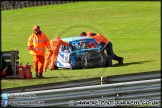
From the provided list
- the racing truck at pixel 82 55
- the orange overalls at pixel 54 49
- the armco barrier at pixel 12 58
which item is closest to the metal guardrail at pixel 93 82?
the armco barrier at pixel 12 58

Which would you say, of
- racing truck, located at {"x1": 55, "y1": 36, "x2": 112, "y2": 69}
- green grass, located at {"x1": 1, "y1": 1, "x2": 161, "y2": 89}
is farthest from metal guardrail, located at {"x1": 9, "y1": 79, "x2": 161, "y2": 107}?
racing truck, located at {"x1": 55, "y1": 36, "x2": 112, "y2": 69}

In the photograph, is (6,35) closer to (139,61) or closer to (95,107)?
(139,61)

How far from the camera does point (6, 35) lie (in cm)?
3319

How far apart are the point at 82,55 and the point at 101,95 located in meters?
8.24


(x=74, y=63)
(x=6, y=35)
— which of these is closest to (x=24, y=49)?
(x=6, y=35)

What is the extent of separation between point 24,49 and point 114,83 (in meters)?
15.8

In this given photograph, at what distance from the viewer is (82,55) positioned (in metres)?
20.0

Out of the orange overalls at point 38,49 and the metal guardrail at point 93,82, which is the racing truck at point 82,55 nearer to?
the orange overalls at point 38,49

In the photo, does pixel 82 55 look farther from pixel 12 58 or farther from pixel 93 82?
pixel 93 82

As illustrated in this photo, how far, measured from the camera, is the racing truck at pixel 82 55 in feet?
65.7

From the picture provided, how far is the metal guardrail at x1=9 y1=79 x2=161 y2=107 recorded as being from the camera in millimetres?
11781

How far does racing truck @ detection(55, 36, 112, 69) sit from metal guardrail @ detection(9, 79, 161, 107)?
808 centimetres

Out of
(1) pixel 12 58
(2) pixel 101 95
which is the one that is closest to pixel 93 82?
(2) pixel 101 95

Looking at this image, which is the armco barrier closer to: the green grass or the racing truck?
the green grass
